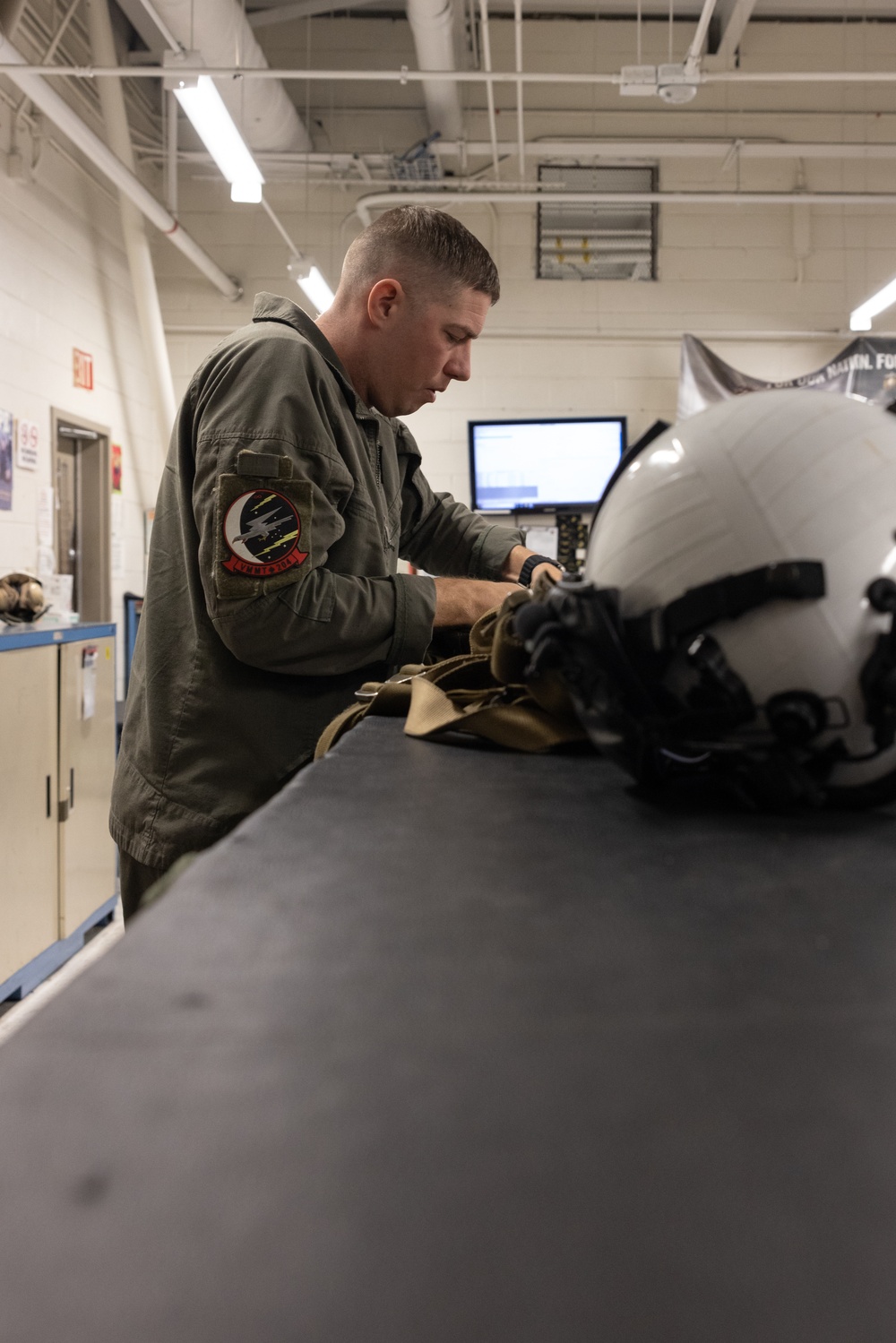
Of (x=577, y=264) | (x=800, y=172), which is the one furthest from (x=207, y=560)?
(x=800, y=172)

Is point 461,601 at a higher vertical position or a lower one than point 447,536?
lower

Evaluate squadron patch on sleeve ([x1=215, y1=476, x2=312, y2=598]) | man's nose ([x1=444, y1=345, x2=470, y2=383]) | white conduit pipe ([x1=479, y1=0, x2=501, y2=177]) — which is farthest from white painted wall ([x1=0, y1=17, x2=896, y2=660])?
squadron patch on sleeve ([x1=215, y1=476, x2=312, y2=598])

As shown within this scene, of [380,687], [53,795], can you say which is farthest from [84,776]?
[380,687]

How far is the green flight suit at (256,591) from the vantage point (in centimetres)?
109

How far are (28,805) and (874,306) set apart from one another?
15.1 ft

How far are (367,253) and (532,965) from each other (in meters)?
1.26

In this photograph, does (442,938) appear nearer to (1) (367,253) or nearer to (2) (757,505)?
(2) (757,505)

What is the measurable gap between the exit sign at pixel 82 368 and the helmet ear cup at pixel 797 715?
16.9 feet

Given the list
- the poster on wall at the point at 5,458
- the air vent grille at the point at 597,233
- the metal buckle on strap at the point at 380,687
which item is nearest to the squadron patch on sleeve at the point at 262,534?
the metal buckle on strap at the point at 380,687

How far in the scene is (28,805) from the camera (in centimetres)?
277

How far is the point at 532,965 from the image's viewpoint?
1.15 feet

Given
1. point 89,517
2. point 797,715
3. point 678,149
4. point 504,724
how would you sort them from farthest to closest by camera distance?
point 678,149, point 89,517, point 504,724, point 797,715

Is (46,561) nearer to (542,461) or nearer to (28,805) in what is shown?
(28,805)

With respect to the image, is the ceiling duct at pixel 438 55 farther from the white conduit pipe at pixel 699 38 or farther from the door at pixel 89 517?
the door at pixel 89 517
